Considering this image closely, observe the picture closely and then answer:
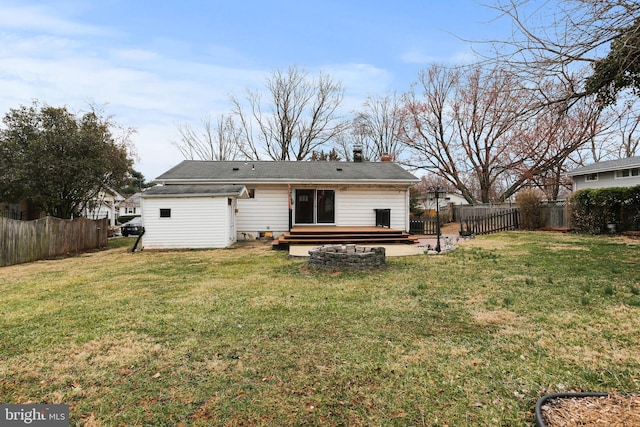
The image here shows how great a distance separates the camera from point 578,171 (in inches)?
755

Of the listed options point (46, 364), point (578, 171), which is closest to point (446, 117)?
point (578, 171)

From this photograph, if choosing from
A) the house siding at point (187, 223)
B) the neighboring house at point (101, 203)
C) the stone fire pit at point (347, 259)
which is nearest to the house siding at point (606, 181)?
the stone fire pit at point (347, 259)

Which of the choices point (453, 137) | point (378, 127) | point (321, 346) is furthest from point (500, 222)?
point (321, 346)

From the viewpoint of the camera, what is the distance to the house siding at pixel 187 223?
11.6 meters

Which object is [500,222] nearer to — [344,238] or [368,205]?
[368,205]

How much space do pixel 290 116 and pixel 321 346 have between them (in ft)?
83.8

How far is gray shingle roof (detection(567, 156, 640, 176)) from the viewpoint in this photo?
1625 centimetres

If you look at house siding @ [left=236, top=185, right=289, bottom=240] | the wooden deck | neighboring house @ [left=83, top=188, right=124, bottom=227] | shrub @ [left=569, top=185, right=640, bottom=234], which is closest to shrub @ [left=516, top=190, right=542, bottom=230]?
shrub @ [left=569, top=185, right=640, bottom=234]

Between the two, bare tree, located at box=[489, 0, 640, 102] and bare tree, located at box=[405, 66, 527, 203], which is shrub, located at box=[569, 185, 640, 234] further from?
bare tree, located at box=[489, 0, 640, 102]

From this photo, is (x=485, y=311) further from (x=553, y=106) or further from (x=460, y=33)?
(x=460, y=33)

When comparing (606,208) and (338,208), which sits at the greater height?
(338,208)

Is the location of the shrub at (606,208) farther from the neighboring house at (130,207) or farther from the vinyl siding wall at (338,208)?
the neighboring house at (130,207)

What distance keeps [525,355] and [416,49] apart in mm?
4060

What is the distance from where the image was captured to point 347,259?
6992mm
